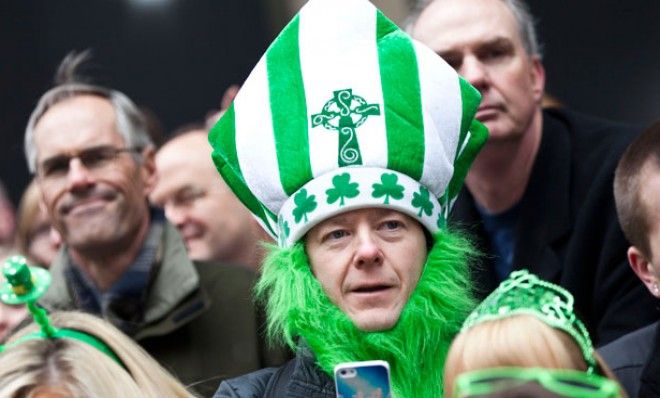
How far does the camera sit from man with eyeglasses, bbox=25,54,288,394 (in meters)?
5.08

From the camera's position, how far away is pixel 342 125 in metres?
3.95

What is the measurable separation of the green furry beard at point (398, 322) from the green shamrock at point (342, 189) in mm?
158

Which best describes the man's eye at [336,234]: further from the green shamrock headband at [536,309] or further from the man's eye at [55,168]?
the man's eye at [55,168]

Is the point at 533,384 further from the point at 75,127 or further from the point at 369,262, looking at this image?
the point at 75,127

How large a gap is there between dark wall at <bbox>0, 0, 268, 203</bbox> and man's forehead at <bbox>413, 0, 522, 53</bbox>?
3.08m

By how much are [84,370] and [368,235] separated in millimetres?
745

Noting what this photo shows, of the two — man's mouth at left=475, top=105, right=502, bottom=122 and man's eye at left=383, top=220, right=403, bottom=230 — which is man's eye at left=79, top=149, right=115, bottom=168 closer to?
man's mouth at left=475, top=105, right=502, bottom=122

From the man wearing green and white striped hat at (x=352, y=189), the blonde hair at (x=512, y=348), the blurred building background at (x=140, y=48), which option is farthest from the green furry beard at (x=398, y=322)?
the blurred building background at (x=140, y=48)

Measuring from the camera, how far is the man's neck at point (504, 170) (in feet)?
16.6

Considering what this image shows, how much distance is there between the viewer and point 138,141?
5504mm

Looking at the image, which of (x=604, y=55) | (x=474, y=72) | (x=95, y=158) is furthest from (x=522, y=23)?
(x=604, y=55)

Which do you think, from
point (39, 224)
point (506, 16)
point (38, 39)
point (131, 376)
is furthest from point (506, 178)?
point (38, 39)

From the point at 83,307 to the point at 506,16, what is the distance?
1566 millimetres

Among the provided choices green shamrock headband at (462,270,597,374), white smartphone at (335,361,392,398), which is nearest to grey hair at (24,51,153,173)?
green shamrock headband at (462,270,597,374)
